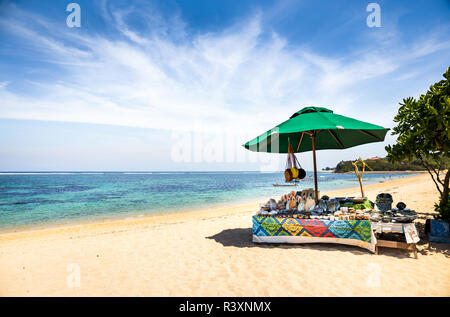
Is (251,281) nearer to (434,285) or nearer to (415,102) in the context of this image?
(434,285)

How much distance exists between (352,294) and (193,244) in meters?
3.52

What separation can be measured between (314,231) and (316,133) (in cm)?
238

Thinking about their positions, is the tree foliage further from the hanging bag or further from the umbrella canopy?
the hanging bag

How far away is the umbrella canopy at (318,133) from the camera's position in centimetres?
421

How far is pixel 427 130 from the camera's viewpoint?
4562mm

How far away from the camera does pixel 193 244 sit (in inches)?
211

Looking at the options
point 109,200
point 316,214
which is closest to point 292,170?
point 316,214

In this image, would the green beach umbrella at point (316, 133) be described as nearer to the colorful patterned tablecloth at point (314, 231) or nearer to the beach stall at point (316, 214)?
the beach stall at point (316, 214)

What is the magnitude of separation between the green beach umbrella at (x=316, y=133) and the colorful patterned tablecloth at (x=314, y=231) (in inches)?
48.6

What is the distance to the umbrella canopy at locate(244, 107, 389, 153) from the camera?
421 centimetres

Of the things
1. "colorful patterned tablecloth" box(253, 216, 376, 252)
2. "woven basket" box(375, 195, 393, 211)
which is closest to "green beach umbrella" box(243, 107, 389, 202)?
"colorful patterned tablecloth" box(253, 216, 376, 252)

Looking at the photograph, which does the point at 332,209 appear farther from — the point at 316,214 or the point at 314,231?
the point at 314,231

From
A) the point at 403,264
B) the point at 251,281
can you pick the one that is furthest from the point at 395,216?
the point at 251,281
